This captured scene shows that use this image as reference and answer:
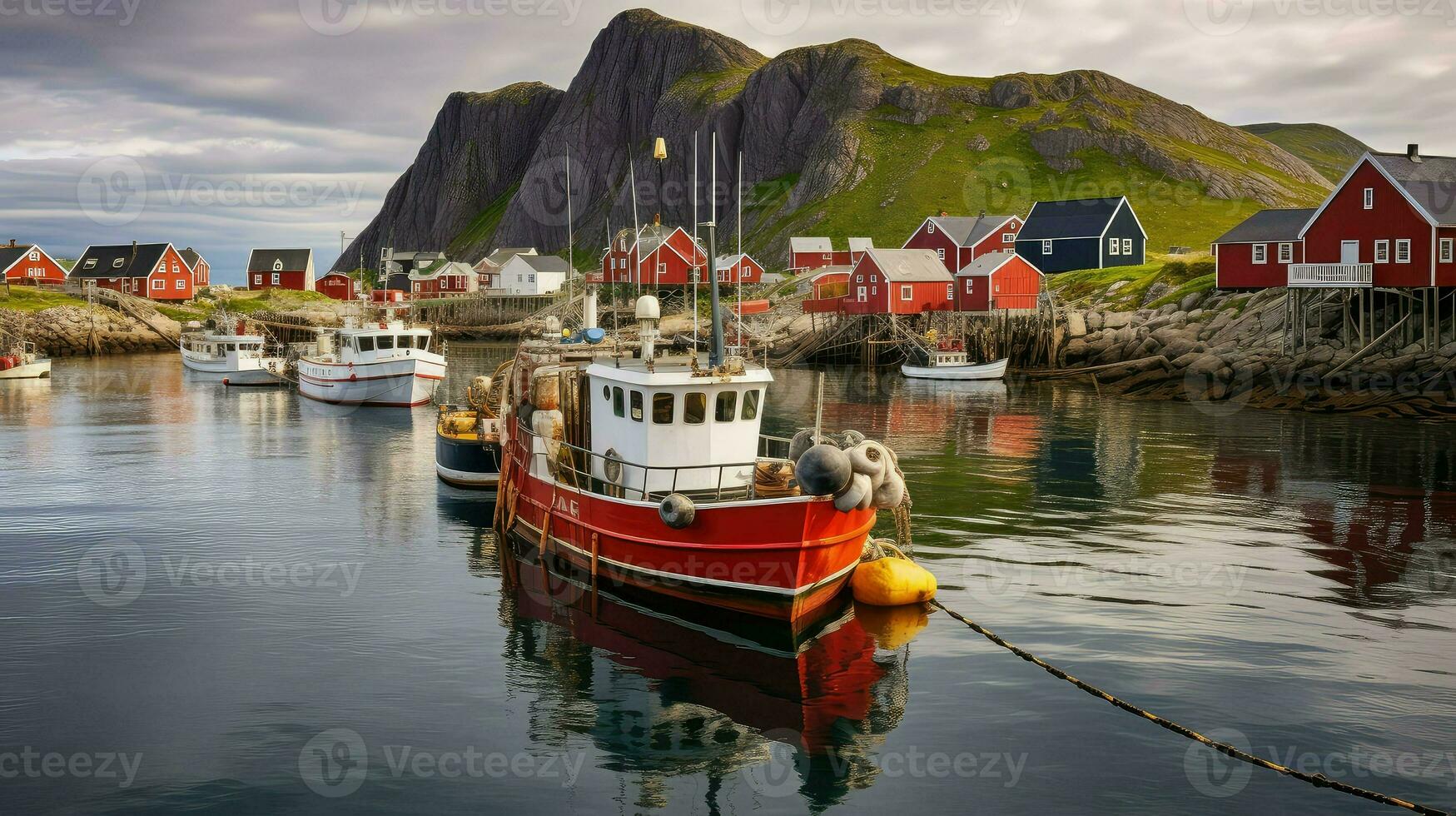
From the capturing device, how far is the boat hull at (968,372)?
70.3 meters

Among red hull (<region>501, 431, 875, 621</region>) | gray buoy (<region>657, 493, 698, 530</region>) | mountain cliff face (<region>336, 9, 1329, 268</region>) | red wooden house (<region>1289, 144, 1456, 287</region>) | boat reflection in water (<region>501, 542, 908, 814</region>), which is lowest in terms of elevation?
boat reflection in water (<region>501, 542, 908, 814</region>)

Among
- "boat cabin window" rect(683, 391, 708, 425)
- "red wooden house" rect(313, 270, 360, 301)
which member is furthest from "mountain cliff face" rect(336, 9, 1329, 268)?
"boat cabin window" rect(683, 391, 708, 425)

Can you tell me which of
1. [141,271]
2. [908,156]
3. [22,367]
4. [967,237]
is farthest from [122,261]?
[908,156]

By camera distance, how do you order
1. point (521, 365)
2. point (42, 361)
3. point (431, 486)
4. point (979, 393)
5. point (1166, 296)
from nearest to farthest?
point (521, 365) < point (431, 486) < point (979, 393) < point (1166, 296) < point (42, 361)

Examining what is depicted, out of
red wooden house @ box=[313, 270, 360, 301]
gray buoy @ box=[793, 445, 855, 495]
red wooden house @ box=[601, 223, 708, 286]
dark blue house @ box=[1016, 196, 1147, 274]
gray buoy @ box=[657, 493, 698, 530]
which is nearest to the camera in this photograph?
gray buoy @ box=[793, 445, 855, 495]

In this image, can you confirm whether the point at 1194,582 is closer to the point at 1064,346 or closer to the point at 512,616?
the point at 512,616

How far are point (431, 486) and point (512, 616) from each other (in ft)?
52.7

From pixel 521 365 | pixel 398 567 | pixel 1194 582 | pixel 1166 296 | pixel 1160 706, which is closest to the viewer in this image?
pixel 1160 706

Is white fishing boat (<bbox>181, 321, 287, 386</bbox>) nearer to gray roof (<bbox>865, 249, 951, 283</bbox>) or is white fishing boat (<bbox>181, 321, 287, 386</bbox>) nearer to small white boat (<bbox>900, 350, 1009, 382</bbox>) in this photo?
small white boat (<bbox>900, 350, 1009, 382</bbox>)

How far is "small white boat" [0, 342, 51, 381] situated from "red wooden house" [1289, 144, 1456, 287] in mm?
77309

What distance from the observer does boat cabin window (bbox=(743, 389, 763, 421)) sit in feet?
70.5

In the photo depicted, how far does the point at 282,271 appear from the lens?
139m

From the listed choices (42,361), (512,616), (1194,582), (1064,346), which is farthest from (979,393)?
(42,361)

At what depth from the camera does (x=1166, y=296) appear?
233ft
